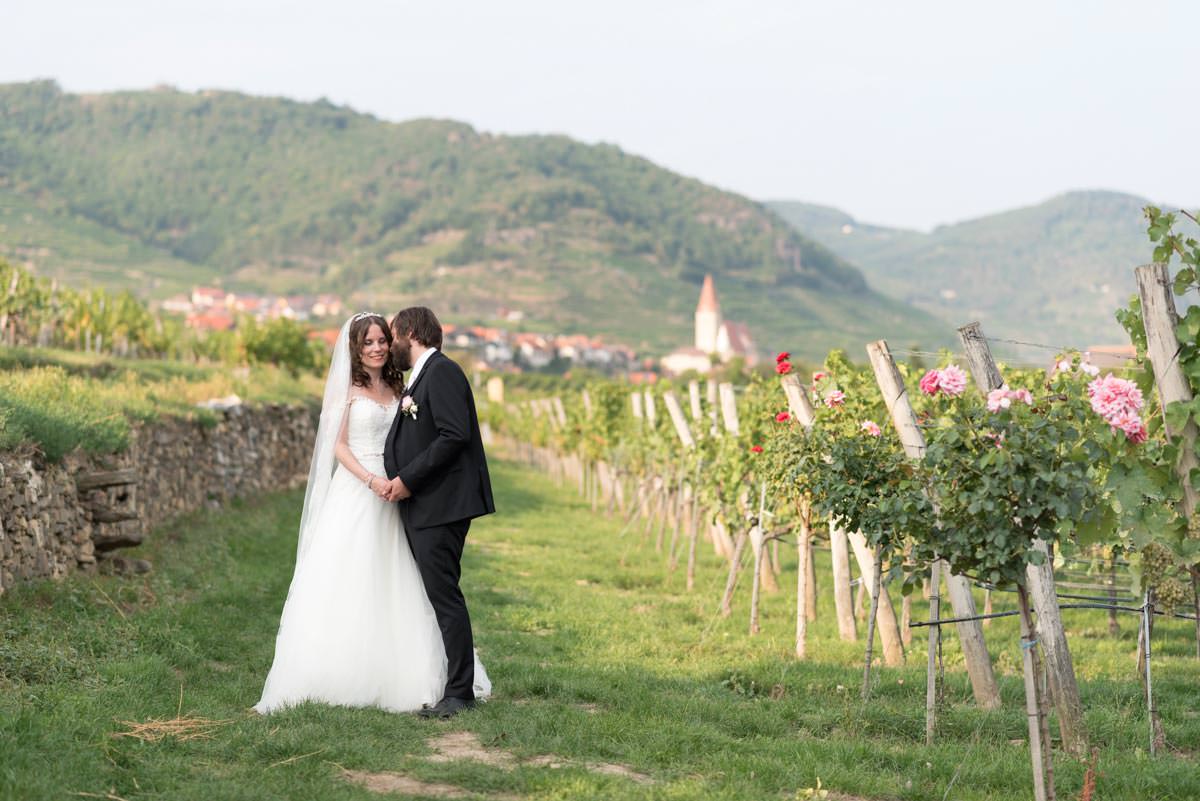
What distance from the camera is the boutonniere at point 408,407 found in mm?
6609

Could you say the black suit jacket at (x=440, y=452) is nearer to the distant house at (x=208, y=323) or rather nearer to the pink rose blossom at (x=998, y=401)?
the pink rose blossom at (x=998, y=401)

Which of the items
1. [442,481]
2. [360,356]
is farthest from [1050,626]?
[360,356]

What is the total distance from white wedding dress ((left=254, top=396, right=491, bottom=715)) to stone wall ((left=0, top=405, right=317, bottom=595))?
2110 mm

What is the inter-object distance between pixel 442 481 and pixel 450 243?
16117 cm

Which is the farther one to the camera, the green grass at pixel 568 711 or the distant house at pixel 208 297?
the distant house at pixel 208 297

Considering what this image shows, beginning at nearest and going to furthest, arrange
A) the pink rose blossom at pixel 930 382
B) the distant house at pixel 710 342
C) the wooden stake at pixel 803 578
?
the pink rose blossom at pixel 930 382
the wooden stake at pixel 803 578
the distant house at pixel 710 342

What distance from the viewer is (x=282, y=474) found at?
66.5ft

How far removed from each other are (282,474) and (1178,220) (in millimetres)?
16901

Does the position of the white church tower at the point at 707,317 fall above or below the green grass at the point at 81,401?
above

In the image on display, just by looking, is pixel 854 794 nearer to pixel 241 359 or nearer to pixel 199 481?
pixel 199 481

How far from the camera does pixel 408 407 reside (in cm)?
663

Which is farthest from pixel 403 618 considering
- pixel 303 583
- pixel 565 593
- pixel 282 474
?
pixel 282 474

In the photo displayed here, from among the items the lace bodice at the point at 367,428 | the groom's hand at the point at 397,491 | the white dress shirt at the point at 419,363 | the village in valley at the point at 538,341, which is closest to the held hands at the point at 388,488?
the groom's hand at the point at 397,491

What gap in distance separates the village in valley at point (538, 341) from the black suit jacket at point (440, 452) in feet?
289
